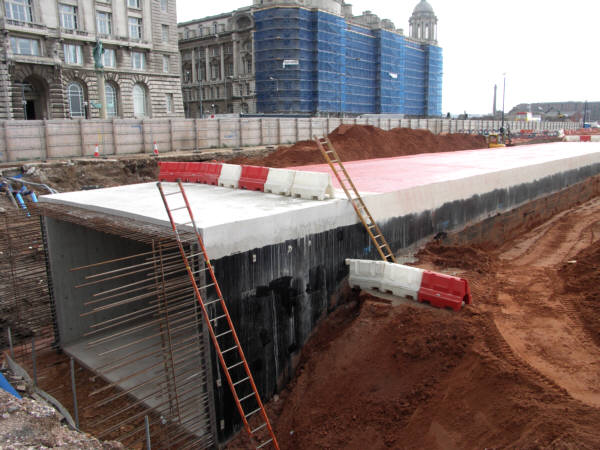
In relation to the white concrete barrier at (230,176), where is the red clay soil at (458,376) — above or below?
below

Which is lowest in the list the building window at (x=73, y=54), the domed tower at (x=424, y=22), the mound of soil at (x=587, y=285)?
the mound of soil at (x=587, y=285)

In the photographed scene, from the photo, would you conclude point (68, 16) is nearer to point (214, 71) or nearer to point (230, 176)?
point (214, 71)

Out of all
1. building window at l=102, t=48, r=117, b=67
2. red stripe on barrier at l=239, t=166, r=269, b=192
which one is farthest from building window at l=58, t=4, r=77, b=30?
red stripe on barrier at l=239, t=166, r=269, b=192

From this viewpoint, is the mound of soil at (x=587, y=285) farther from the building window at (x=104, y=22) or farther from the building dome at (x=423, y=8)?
the building dome at (x=423, y=8)

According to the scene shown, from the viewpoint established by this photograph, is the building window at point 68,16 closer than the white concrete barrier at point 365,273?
No

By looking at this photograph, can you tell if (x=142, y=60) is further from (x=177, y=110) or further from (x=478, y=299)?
(x=478, y=299)

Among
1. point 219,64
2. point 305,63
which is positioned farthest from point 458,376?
point 219,64

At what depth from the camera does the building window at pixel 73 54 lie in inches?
1688

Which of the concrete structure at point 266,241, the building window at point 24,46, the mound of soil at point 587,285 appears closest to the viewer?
the concrete structure at point 266,241

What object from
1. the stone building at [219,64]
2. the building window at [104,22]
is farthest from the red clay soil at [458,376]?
the stone building at [219,64]

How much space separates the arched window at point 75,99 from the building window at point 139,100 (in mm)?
5363

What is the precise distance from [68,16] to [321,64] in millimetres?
33482

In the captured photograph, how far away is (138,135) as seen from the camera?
30.6 m

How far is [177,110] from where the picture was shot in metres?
53.5
